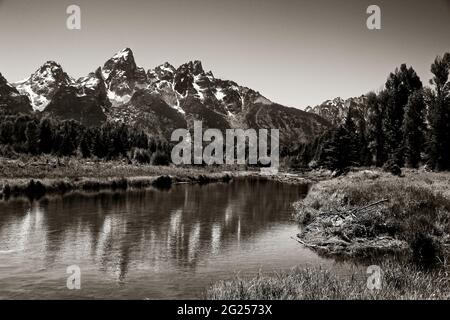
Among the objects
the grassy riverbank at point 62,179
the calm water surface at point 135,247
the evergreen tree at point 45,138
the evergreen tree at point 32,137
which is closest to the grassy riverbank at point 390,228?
the calm water surface at point 135,247

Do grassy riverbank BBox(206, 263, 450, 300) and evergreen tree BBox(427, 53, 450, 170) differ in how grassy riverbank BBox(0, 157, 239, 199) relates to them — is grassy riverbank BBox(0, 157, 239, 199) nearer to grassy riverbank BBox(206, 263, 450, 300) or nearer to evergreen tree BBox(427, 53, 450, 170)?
grassy riverbank BBox(206, 263, 450, 300)

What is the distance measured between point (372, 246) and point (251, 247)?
21.5ft

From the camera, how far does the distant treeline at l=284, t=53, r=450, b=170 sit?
57281 mm

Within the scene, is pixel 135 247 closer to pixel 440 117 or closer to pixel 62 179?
pixel 62 179

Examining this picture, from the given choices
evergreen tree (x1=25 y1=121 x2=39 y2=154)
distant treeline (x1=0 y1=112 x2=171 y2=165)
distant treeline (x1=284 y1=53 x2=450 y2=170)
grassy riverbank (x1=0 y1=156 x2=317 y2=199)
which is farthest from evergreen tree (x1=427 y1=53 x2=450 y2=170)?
evergreen tree (x1=25 y1=121 x2=39 y2=154)

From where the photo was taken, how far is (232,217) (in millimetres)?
33562

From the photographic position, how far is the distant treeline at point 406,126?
5728cm

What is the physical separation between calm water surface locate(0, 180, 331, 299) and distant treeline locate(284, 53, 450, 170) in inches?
1244

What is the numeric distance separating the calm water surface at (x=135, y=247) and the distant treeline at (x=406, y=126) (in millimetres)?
31597

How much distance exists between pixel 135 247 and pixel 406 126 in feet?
177

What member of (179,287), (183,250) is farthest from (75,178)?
(179,287)

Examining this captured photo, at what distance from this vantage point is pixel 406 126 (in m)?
63.6

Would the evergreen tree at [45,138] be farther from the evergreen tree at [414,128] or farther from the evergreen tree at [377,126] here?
the evergreen tree at [414,128]
